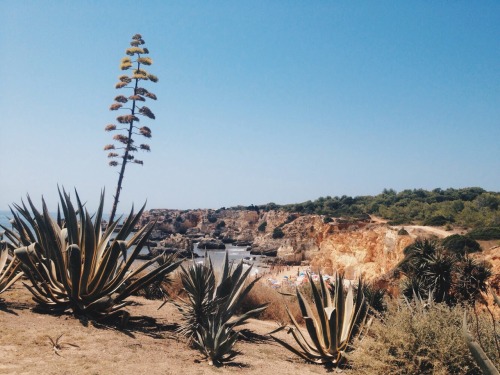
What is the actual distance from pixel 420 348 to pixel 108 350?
3.65 m

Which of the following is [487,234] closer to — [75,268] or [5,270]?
[75,268]

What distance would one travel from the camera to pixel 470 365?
412 centimetres

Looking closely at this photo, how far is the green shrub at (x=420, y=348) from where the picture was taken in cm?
412

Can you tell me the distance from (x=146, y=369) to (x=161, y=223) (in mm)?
79235

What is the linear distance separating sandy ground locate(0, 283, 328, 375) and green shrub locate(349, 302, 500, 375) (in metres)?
1.11

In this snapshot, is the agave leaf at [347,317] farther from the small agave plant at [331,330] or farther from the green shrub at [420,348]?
the green shrub at [420,348]

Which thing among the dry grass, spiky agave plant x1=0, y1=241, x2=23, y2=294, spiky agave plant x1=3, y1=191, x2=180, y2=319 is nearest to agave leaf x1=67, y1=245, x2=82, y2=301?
spiky agave plant x1=3, y1=191, x2=180, y2=319

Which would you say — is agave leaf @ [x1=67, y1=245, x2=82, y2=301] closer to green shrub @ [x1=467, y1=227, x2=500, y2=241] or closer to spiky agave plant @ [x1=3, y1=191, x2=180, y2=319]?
spiky agave plant @ [x1=3, y1=191, x2=180, y2=319]

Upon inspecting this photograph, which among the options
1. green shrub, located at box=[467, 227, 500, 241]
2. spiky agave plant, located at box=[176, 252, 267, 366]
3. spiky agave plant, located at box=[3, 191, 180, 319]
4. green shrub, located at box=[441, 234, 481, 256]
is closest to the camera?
spiky agave plant, located at box=[176, 252, 267, 366]

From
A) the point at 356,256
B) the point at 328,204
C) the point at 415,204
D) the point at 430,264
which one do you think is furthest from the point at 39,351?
the point at 328,204

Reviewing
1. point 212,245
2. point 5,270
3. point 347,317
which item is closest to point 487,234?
point 347,317

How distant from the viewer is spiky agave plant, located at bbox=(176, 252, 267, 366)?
527cm

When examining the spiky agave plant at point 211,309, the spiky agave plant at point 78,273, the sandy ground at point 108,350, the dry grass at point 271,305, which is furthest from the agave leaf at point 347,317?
the spiky agave plant at point 78,273

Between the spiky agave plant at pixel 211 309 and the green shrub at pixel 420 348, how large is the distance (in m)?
1.71
